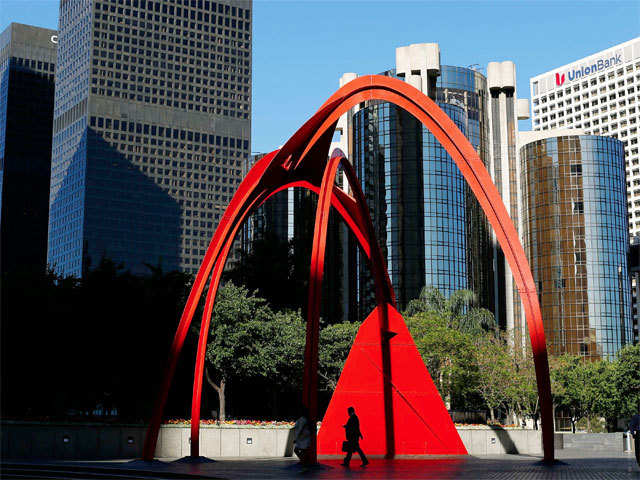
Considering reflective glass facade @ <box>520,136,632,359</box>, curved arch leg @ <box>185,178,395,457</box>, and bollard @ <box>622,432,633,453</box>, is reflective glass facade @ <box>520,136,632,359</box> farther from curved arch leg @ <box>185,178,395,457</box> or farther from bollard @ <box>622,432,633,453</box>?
curved arch leg @ <box>185,178,395,457</box>

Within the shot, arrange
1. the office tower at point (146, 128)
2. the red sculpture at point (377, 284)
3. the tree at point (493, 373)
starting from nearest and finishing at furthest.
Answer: the red sculpture at point (377, 284)
the tree at point (493, 373)
the office tower at point (146, 128)

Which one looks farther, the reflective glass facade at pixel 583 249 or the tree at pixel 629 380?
the reflective glass facade at pixel 583 249

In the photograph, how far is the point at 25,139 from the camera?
575 feet

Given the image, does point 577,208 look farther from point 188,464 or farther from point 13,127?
point 13,127

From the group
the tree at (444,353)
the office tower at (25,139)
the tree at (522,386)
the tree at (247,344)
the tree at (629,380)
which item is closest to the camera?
the tree at (247,344)

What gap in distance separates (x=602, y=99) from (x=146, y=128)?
3763 inches

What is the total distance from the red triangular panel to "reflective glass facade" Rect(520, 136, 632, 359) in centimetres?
7268

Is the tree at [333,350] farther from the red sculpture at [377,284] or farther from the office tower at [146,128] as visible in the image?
the office tower at [146,128]

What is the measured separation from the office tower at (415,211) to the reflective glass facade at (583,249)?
8.55 meters

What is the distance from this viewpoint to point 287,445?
28.9 metres

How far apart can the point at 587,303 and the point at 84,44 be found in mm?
110957

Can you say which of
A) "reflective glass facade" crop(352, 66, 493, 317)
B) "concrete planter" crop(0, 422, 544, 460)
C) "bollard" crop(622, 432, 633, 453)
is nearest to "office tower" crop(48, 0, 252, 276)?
"reflective glass facade" crop(352, 66, 493, 317)

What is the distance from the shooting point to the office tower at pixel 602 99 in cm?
16550

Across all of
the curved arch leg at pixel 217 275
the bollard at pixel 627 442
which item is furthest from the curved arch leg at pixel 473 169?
the bollard at pixel 627 442
